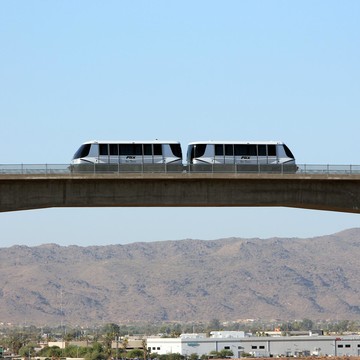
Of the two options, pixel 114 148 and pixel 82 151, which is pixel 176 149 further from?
pixel 82 151

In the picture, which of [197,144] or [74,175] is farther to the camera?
[197,144]

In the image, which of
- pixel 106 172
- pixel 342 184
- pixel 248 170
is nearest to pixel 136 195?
pixel 106 172

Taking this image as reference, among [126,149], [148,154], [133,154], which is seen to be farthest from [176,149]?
[126,149]

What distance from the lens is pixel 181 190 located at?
257ft

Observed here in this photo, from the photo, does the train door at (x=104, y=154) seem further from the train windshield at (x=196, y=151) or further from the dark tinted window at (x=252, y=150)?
the dark tinted window at (x=252, y=150)

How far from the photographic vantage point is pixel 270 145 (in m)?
83.1

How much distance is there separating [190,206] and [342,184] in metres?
11.0

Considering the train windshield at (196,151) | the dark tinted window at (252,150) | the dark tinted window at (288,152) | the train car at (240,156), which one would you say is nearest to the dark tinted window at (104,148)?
the train car at (240,156)

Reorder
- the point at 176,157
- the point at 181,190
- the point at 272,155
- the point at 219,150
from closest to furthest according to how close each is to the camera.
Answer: the point at 181,190, the point at 176,157, the point at 219,150, the point at 272,155

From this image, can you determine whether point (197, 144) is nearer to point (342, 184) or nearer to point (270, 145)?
point (270, 145)

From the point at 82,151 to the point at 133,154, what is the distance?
373 cm

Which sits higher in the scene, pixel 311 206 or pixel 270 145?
pixel 270 145

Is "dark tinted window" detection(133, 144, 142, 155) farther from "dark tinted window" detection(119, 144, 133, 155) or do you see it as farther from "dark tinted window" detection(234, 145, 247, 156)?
"dark tinted window" detection(234, 145, 247, 156)

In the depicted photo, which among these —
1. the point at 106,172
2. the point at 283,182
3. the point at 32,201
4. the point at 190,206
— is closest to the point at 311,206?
the point at 283,182
